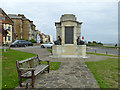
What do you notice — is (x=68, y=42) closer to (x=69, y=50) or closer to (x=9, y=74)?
(x=69, y=50)

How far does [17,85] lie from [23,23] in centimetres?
4884

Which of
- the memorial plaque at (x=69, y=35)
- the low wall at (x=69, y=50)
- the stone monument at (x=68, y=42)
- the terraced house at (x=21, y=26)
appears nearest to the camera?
the low wall at (x=69, y=50)

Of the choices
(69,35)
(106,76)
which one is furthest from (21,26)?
(106,76)

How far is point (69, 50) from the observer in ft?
46.9

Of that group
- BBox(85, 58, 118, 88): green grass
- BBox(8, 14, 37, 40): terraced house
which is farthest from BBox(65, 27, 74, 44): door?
BBox(8, 14, 37, 40): terraced house

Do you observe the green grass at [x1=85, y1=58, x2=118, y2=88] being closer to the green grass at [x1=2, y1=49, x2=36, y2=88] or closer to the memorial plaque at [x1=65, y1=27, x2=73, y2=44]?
the green grass at [x1=2, y1=49, x2=36, y2=88]

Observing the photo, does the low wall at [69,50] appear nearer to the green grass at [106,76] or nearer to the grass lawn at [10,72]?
the grass lawn at [10,72]

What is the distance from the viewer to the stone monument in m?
13.7

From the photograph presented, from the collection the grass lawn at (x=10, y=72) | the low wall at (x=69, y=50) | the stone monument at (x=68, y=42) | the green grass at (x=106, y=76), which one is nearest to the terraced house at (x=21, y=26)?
the stone monument at (x=68, y=42)

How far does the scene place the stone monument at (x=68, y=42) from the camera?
540 inches

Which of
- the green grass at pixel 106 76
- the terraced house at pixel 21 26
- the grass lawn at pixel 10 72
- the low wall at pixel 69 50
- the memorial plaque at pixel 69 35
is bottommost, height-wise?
the green grass at pixel 106 76

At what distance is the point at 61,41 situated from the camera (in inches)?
603

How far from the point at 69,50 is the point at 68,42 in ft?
5.03

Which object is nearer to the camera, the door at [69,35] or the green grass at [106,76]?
the green grass at [106,76]
